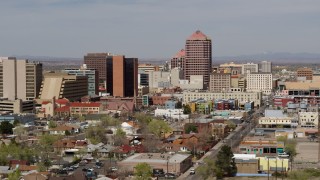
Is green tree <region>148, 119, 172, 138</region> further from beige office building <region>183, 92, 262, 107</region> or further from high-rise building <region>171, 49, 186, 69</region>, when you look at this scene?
high-rise building <region>171, 49, 186, 69</region>

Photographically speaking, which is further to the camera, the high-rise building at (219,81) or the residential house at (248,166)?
the high-rise building at (219,81)

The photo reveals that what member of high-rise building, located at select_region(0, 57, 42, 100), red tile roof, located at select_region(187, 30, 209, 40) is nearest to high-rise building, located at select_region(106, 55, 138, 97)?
high-rise building, located at select_region(0, 57, 42, 100)

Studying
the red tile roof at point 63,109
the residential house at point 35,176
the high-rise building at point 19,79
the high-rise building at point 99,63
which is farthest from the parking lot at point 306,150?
the high-rise building at point 99,63

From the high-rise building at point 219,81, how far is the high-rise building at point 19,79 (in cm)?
1607

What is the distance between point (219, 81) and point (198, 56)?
7230 millimetres

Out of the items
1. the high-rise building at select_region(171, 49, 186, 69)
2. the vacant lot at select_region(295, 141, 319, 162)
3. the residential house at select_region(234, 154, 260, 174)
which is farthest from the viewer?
the high-rise building at select_region(171, 49, 186, 69)

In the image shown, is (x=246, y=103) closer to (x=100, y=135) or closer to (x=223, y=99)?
(x=223, y=99)

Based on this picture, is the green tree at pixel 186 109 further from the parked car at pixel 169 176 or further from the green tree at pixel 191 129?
the parked car at pixel 169 176

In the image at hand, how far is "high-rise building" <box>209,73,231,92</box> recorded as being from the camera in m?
48.4

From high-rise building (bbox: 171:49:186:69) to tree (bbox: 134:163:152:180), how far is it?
43.1 meters

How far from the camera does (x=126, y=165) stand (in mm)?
17203

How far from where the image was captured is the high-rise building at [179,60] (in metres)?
59.4

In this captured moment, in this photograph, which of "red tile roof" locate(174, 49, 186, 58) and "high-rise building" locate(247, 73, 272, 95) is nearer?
"high-rise building" locate(247, 73, 272, 95)

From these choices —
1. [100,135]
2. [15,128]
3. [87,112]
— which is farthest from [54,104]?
[100,135]
